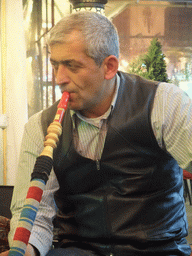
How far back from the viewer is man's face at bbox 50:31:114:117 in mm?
1461

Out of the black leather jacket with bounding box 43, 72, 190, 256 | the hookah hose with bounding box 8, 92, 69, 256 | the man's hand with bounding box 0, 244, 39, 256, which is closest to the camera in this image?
the hookah hose with bounding box 8, 92, 69, 256

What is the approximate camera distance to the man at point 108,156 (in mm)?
1498

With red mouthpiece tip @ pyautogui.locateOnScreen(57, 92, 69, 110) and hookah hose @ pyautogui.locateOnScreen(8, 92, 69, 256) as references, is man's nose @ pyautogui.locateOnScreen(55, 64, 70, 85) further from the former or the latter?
hookah hose @ pyautogui.locateOnScreen(8, 92, 69, 256)

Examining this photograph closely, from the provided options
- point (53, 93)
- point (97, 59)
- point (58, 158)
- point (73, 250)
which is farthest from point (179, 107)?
point (53, 93)

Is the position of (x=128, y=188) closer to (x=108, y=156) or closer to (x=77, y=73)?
(x=108, y=156)

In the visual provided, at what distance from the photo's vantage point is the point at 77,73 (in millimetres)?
1490

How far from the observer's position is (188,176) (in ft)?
15.3

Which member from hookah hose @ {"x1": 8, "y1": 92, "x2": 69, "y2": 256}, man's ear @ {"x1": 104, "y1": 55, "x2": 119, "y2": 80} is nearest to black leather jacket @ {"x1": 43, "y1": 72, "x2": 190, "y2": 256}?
man's ear @ {"x1": 104, "y1": 55, "x2": 119, "y2": 80}

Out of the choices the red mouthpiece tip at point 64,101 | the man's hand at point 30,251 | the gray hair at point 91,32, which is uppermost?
the gray hair at point 91,32

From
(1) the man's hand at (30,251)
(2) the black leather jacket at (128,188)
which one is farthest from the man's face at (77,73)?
(1) the man's hand at (30,251)

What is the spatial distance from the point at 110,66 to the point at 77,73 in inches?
6.7

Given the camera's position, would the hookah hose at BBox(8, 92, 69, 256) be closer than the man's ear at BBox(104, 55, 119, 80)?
Yes

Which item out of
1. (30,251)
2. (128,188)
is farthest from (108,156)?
(30,251)

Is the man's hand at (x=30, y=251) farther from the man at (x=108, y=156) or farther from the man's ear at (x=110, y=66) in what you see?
the man's ear at (x=110, y=66)
